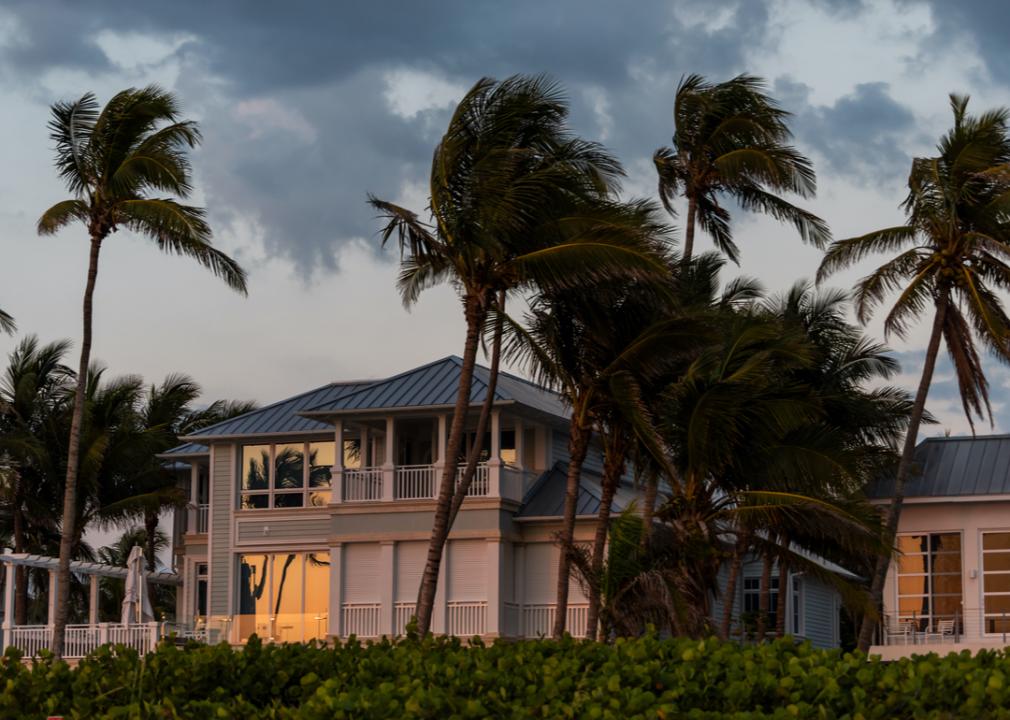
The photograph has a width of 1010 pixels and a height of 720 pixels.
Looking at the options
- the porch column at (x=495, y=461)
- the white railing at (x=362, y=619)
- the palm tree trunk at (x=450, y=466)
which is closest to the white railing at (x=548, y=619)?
the porch column at (x=495, y=461)

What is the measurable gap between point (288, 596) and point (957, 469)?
50.1 ft

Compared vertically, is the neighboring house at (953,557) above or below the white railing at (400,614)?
above

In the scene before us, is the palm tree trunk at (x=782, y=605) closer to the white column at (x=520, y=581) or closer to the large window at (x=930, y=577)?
the large window at (x=930, y=577)

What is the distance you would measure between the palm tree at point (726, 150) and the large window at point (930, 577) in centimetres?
740

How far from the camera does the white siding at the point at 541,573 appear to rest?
111 ft

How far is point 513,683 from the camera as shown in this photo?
370 inches

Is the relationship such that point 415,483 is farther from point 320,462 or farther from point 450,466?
point 450,466

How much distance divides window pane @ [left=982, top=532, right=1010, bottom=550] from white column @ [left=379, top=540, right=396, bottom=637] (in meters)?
12.3

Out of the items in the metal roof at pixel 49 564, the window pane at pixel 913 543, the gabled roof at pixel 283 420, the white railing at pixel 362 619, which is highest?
the gabled roof at pixel 283 420

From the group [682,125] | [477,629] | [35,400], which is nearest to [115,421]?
[35,400]

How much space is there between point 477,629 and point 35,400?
15.2m

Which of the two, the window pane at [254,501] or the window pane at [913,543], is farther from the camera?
the window pane at [254,501]

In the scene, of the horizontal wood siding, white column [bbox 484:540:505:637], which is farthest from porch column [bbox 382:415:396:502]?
the horizontal wood siding

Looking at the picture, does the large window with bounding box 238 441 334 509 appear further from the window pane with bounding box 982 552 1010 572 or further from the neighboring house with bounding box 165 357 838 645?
the window pane with bounding box 982 552 1010 572
